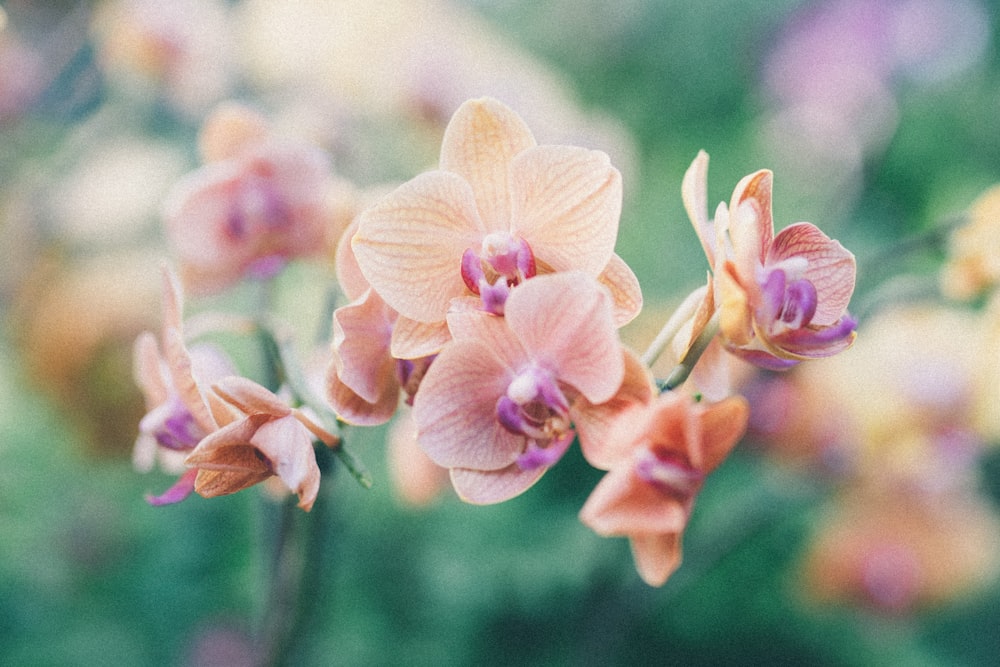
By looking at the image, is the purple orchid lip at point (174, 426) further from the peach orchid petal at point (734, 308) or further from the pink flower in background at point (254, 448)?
the peach orchid petal at point (734, 308)

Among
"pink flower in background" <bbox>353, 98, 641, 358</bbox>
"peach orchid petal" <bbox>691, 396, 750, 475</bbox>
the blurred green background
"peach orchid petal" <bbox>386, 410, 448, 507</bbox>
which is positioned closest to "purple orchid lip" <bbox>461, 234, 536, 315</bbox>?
"pink flower in background" <bbox>353, 98, 641, 358</bbox>

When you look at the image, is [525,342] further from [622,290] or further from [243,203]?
[243,203]

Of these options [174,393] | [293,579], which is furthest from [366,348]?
[293,579]

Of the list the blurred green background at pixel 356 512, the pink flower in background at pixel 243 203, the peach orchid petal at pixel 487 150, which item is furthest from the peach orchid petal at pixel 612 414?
the blurred green background at pixel 356 512

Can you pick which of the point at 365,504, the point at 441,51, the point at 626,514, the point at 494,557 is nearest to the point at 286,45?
the point at 441,51

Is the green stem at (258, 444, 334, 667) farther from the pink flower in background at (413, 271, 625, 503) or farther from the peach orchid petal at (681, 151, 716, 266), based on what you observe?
the peach orchid petal at (681, 151, 716, 266)

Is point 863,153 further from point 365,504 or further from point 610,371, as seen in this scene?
point 610,371
